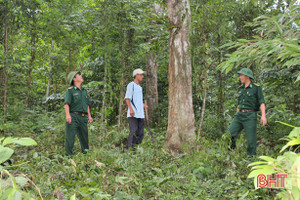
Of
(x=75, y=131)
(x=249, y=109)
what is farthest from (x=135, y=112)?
(x=249, y=109)

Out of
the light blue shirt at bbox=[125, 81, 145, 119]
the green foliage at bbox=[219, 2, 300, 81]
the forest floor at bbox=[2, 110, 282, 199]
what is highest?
the green foliage at bbox=[219, 2, 300, 81]

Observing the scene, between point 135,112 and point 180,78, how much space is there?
1424mm

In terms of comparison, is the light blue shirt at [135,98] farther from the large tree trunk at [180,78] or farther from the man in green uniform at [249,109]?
the man in green uniform at [249,109]

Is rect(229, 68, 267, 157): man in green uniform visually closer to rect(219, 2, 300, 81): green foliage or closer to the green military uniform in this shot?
rect(219, 2, 300, 81): green foliage

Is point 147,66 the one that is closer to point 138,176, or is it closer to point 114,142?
point 114,142

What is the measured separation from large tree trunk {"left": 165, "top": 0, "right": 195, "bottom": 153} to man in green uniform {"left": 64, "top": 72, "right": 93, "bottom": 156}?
207 centimetres

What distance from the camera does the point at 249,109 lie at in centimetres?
561

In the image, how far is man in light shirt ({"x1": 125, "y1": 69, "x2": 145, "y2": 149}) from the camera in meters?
6.38

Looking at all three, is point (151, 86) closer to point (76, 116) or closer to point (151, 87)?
point (151, 87)

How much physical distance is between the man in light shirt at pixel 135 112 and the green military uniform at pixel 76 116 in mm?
1069

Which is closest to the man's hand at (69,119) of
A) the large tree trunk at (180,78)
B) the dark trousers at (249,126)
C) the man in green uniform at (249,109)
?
the large tree trunk at (180,78)

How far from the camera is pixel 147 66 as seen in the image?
10086mm

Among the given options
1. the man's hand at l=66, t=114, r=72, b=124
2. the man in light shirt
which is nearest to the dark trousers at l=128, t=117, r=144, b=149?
the man in light shirt

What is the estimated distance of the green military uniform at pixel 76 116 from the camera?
5785 millimetres
